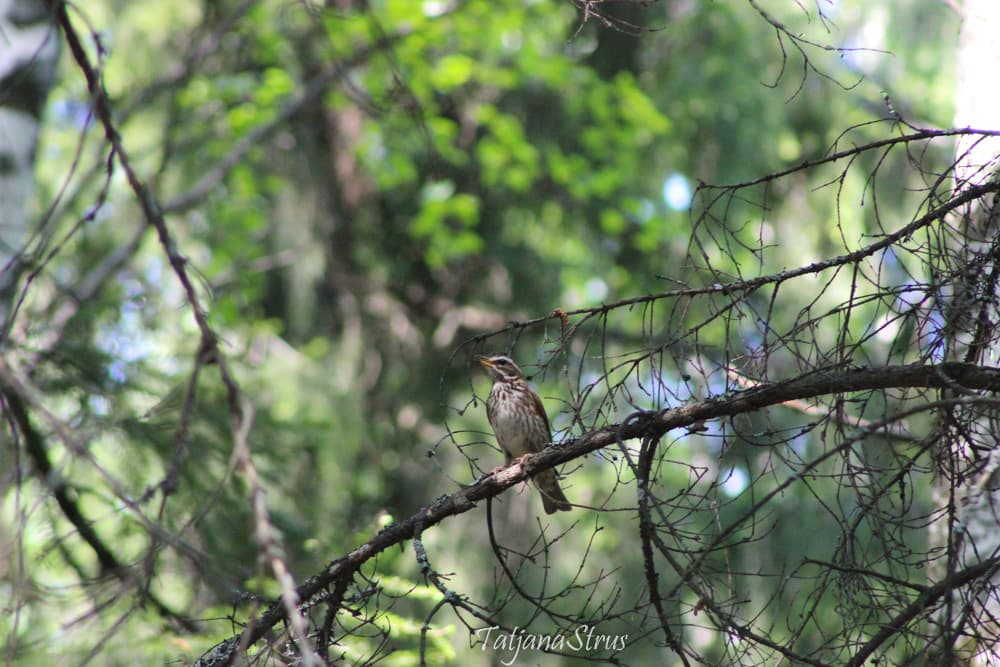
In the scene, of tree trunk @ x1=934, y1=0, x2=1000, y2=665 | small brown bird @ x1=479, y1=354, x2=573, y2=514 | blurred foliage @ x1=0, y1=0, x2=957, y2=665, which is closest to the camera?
tree trunk @ x1=934, y1=0, x2=1000, y2=665

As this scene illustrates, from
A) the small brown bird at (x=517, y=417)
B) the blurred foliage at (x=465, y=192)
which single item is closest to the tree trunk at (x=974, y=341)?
the small brown bird at (x=517, y=417)

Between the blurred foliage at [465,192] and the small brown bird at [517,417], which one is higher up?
the blurred foliage at [465,192]

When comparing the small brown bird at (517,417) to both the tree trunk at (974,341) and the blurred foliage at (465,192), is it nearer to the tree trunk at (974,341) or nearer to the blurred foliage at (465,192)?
the blurred foliage at (465,192)

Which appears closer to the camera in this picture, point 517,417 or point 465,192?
point 517,417

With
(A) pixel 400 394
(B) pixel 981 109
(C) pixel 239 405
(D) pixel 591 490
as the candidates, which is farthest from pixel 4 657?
(D) pixel 591 490

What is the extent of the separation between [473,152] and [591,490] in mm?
4453

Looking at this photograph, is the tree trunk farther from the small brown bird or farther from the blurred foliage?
the blurred foliage

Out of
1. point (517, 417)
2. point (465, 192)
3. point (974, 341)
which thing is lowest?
point (974, 341)

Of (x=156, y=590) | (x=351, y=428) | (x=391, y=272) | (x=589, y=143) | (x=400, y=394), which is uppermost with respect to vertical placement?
(x=589, y=143)

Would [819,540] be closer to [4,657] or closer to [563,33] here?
[563,33]

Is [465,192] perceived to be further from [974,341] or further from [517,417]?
[974,341]

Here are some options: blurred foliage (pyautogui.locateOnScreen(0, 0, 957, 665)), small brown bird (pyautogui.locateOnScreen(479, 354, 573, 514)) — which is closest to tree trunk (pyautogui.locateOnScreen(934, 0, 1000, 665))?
small brown bird (pyautogui.locateOnScreen(479, 354, 573, 514))

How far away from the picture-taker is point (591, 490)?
10617 mm

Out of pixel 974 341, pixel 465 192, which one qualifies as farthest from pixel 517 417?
pixel 465 192
